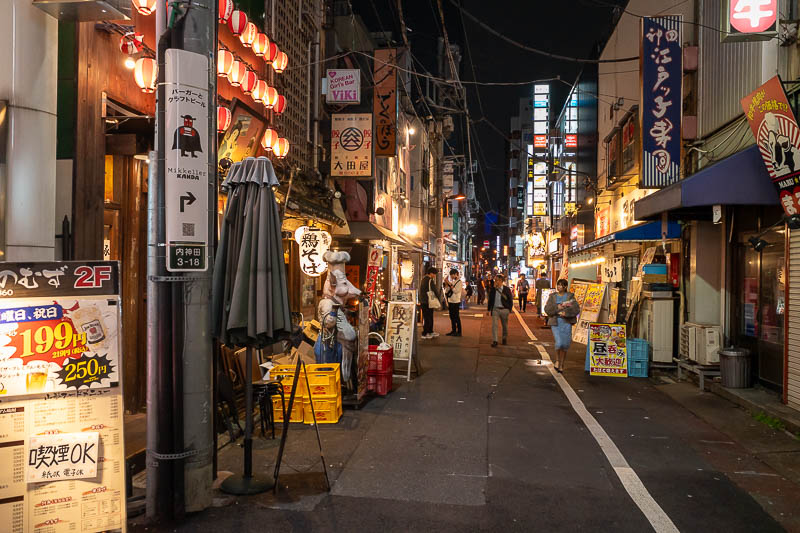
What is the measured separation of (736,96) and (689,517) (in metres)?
8.08

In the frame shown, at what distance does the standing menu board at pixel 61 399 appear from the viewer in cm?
367

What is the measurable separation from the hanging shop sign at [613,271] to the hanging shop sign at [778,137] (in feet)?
30.0

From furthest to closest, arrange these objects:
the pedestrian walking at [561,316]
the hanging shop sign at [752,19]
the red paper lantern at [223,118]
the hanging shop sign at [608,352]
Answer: the pedestrian walking at [561,316]
the hanging shop sign at [608,352]
the red paper lantern at [223,118]
the hanging shop sign at [752,19]

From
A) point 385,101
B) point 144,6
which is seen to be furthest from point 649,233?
point 144,6

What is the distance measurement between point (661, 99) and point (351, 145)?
8.84 metres

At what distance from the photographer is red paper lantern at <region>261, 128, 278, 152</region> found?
11526 millimetres

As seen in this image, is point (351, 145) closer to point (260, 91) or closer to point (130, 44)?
point (260, 91)

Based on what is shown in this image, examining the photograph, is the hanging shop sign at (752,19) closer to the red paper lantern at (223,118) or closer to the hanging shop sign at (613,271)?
the red paper lantern at (223,118)

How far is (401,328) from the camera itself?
11.0 metres

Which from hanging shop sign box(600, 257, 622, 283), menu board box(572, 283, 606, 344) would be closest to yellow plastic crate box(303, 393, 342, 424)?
menu board box(572, 283, 606, 344)

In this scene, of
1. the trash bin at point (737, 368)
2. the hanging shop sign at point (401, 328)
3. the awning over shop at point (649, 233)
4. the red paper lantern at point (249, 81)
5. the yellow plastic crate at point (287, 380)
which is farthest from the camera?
the awning over shop at point (649, 233)

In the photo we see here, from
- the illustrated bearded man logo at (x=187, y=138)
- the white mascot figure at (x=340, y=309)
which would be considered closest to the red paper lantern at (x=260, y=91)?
the white mascot figure at (x=340, y=309)

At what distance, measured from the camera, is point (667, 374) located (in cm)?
1143

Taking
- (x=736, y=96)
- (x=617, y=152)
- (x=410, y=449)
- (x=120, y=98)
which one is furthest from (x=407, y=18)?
(x=410, y=449)
